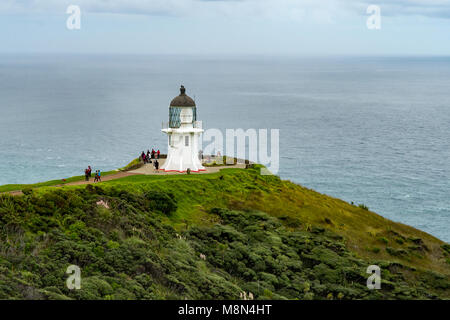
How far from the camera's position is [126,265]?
2436cm

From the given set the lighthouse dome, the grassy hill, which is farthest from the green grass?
the lighthouse dome

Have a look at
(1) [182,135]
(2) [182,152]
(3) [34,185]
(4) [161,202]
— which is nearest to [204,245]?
(4) [161,202]

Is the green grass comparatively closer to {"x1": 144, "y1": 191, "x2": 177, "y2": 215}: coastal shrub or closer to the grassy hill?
the grassy hill

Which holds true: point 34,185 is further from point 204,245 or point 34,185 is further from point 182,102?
point 204,245

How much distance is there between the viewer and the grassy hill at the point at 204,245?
23328mm

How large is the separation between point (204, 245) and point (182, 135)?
55.0 ft

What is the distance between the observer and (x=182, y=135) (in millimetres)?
45000

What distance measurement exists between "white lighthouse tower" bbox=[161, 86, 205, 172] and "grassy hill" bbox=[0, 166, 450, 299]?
12.5 ft

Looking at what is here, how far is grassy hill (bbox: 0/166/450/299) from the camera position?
2333 centimetres

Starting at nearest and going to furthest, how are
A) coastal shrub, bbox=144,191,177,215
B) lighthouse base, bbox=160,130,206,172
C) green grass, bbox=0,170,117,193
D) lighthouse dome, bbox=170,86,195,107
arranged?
coastal shrub, bbox=144,191,177,215
green grass, bbox=0,170,117,193
lighthouse dome, bbox=170,86,195,107
lighthouse base, bbox=160,130,206,172

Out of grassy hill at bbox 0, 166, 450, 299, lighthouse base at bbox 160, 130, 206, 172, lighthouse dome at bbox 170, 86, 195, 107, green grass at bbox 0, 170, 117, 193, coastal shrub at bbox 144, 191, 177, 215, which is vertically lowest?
grassy hill at bbox 0, 166, 450, 299

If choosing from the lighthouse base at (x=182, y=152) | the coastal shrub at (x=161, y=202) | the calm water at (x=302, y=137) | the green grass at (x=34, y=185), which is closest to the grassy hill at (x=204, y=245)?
the coastal shrub at (x=161, y=202)

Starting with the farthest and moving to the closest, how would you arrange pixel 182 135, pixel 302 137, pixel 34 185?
pixel 302 137 < pixel 182 135 < pixel 34 185
